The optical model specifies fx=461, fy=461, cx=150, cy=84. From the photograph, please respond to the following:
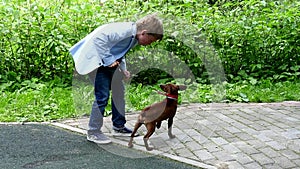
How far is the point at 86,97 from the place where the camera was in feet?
15.8

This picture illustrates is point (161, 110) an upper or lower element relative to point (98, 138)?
upper

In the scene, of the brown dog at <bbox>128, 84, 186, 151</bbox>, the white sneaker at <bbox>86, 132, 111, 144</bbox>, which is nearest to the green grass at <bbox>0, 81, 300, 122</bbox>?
the brown dog at <bbox>128, 84, 186, 151</bbox>

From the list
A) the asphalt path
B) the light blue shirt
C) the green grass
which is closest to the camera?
the asphalt path

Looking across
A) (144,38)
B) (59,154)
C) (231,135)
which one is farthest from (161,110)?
(59,154)

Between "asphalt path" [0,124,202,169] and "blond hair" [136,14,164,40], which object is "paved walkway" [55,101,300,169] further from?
"blond hair" [136,14,164,40]

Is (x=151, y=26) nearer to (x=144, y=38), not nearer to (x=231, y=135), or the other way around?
(x=144, y=38)

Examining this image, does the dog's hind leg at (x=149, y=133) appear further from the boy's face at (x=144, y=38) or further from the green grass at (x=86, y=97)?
the boy's face at (x=144, y=38)

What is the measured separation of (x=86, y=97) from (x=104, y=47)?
3.34 feet

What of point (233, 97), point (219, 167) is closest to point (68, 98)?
point (233, 97)

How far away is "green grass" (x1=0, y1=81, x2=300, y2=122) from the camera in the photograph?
16.8 feet

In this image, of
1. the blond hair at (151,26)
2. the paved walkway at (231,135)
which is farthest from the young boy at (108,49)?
the paved walkway at (231,135)

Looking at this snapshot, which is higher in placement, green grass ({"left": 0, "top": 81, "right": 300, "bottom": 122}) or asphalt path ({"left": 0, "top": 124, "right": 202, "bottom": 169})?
green grass ({"left": 0, "top": 81, "right": 300, "bottom": 122})

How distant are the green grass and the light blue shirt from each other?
620mm

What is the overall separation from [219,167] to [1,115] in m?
2.70
